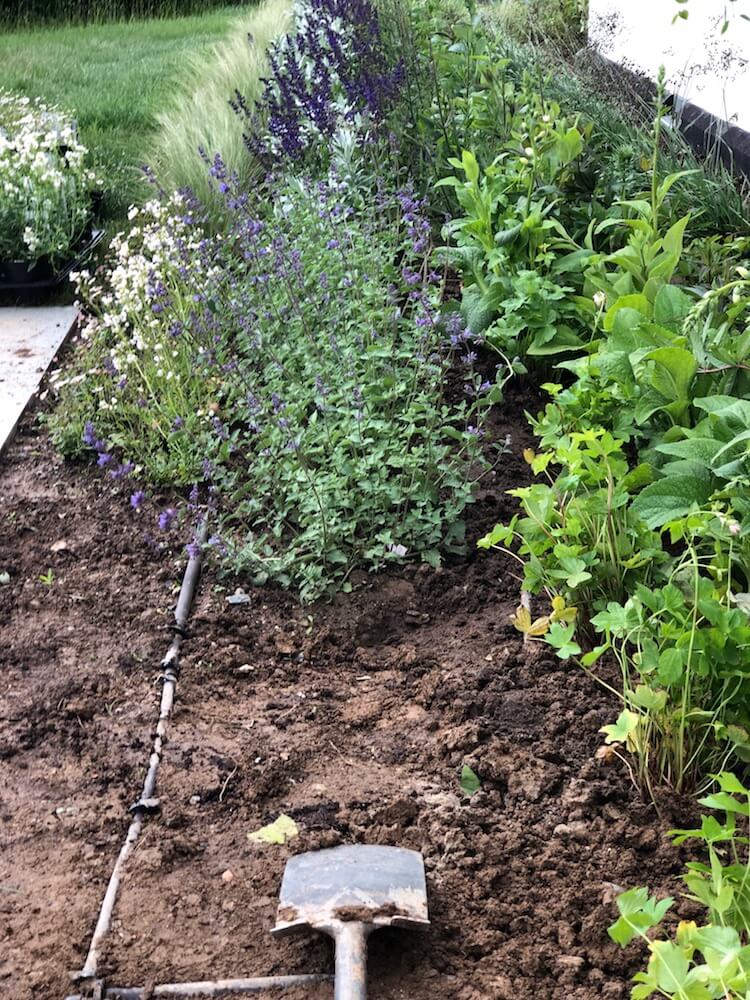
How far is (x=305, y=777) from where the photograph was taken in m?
2.41

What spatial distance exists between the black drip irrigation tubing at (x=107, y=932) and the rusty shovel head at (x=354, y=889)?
96 mm

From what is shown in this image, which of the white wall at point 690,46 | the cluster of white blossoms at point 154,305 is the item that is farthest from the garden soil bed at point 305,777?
the white wall at point 690,46

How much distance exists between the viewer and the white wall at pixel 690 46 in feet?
17.3

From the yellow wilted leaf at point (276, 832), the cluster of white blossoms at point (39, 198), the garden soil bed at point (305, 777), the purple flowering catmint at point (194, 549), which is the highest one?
the cluster of white blossoms at point (39, 198)

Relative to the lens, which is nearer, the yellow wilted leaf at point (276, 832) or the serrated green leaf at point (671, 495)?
the yellow wilted leaf at point (276, 832)

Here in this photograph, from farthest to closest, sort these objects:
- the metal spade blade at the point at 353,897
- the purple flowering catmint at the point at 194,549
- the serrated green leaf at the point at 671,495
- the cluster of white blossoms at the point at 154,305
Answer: the cluster of white blossoms at the point at 154,305 → the purple flowering catmint at the point at 194,549 → the serrated green leaf at the point at 671,495 → the metal spade blade at the point at 353,897

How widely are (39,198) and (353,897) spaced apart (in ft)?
14.6

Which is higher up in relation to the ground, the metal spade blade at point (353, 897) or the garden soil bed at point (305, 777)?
the metal spade blade at point (353, 897)

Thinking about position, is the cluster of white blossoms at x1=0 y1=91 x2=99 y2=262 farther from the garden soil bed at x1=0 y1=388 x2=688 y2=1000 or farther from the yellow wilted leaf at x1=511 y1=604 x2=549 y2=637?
the yellow wilted leaf at x1=511 y1=604 x2=549 y2=637

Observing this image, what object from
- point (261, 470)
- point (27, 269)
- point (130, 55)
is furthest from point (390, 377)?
point (130, 55)

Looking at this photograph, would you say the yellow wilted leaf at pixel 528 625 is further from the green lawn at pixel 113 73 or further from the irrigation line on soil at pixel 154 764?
the green lawn at pixel 113 73

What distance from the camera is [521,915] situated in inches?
78.5

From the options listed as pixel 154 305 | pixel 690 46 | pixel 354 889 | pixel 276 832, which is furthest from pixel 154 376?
pixel 690 46

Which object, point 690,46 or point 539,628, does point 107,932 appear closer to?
point 539,628
